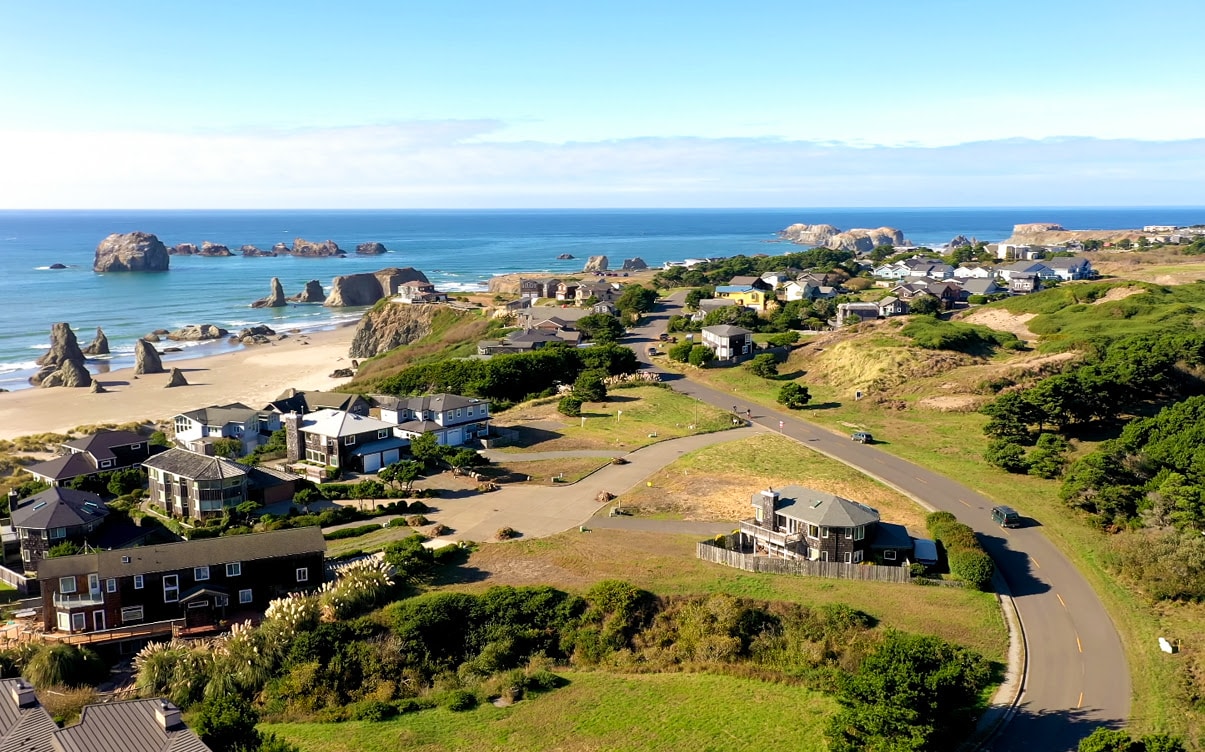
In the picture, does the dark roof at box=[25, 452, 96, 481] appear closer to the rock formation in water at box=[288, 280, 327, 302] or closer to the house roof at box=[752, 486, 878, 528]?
the house roof at box=[752, 486, 878, 528]

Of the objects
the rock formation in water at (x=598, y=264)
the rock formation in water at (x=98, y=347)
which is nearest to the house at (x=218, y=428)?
the rock formation in water at (x=98, y=347)

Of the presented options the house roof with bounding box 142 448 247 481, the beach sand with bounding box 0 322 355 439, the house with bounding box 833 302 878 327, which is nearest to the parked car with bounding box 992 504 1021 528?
the house roof with bounding box 142 448 247 481

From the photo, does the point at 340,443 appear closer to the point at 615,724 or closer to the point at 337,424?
the point at 337,424

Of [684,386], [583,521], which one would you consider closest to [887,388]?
[684,386]

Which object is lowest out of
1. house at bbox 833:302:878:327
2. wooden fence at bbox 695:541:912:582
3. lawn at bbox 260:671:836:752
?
lawn at bbox 260:671:836:752

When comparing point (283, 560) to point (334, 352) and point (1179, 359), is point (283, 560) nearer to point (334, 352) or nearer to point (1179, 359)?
point (1179, 359)
